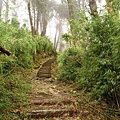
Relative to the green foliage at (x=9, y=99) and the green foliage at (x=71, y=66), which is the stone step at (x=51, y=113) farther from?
the green foliage at (x=71, y=66)

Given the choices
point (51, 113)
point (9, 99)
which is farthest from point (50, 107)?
point (9, 99)

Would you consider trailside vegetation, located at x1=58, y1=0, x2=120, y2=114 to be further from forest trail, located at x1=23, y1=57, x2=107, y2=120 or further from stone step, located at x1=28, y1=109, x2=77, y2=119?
stone step, located at x1=28, y1=109, x2=77, y2=119

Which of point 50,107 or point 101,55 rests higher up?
point 101,55

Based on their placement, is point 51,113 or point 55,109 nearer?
point 51,113

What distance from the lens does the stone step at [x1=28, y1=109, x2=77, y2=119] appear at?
139 inches

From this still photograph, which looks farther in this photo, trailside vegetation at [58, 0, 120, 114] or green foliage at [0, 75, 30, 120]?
trailside vegetation at [58, 0, 120, 114]

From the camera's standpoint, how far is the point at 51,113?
364 centimetres

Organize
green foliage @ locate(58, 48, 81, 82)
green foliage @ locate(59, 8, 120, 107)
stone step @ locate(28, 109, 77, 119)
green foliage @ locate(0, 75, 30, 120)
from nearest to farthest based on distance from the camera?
green foliage @ locate(0, 75, 30, 120) → stone step @ locate(28, 109, 77, 119) → green foliage @ locate(59, 8, 120, 107) → green foliage @ locate(58, 48, 81, 82)

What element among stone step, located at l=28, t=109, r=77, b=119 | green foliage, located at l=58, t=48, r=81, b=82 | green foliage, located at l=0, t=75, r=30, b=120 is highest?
green foliage, located at l=58, t=48, r=81, b=82

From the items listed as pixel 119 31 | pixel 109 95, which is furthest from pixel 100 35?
pixel 109 95

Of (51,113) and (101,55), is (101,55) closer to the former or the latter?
(101,55)

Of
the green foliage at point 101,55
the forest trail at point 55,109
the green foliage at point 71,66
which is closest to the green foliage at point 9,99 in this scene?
the forest trail at point 55,109

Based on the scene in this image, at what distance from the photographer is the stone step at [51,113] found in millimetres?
3532

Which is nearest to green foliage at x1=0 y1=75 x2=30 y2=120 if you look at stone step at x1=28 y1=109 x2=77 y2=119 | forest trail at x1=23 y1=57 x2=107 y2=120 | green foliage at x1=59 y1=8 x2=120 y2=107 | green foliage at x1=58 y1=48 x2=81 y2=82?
forest trail at x1=23 y1=57 x2=107 y2=120
